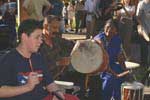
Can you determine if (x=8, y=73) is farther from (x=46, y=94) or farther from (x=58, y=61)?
(x=58, y=61)

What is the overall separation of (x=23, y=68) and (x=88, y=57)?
9.20ft

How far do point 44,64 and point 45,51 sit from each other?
83.9 inches

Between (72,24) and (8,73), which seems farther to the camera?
(72,24)

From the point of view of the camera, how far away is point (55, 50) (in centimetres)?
634

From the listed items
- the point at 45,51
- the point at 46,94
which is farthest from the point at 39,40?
the point at 45,51

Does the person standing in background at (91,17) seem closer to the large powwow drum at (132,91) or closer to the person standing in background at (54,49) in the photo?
the person standing in background at (54,49)

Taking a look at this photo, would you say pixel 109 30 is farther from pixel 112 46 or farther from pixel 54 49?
pixel 54 49

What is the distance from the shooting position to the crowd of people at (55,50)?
12.4 ft

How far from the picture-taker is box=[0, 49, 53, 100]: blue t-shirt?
3736mm

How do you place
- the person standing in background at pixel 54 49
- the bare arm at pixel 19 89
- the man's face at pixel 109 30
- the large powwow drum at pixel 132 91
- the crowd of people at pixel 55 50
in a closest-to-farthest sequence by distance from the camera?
the bare arm at pixel 19 89, the crowd of people at pixel 55 50, the large powwow drum at pixel 132 91, the person standing in background at pixel 54 49, the man's face at pixel 109 30

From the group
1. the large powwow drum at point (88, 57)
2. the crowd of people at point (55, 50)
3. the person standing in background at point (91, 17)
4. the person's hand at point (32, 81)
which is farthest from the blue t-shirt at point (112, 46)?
the person standing in background at point (91, 17)

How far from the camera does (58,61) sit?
6.25 metres

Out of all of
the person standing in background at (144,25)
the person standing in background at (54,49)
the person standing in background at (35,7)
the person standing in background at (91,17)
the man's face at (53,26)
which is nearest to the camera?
the person standing in background at (54,49)

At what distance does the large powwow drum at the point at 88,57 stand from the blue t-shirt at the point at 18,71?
2.41m
